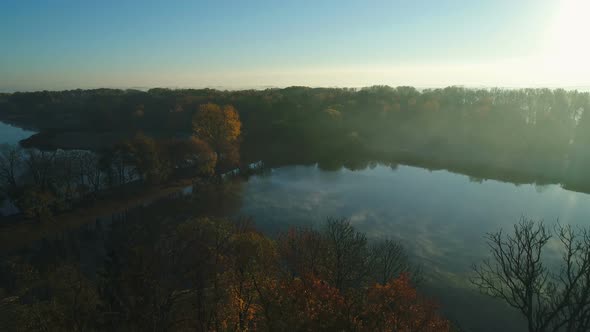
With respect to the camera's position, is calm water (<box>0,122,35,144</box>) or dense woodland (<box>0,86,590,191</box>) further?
calm water (<box>0,122,35,144</box>)

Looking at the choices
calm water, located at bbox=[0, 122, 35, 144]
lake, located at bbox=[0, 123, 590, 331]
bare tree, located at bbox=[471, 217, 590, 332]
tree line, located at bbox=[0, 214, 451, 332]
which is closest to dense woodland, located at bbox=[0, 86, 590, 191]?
calm water, located at bbox=[0, 122, 35, 144]

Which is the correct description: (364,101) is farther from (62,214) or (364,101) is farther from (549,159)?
(62,214)

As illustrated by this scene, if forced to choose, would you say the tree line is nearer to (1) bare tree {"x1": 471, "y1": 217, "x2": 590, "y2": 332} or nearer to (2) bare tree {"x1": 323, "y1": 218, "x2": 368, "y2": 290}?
(2) bare tree {"x1": 323, "y1": 218, "x2": 368, "y2": 290}

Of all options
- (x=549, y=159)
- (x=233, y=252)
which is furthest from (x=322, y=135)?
(x=233, y=252)

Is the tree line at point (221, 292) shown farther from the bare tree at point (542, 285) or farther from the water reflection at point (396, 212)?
the bare tree at point (542, 285)

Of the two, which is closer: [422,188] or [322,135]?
[422,188]

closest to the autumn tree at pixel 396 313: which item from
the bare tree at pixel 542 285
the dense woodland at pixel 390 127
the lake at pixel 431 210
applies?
the bare tree at pixel 542 285
